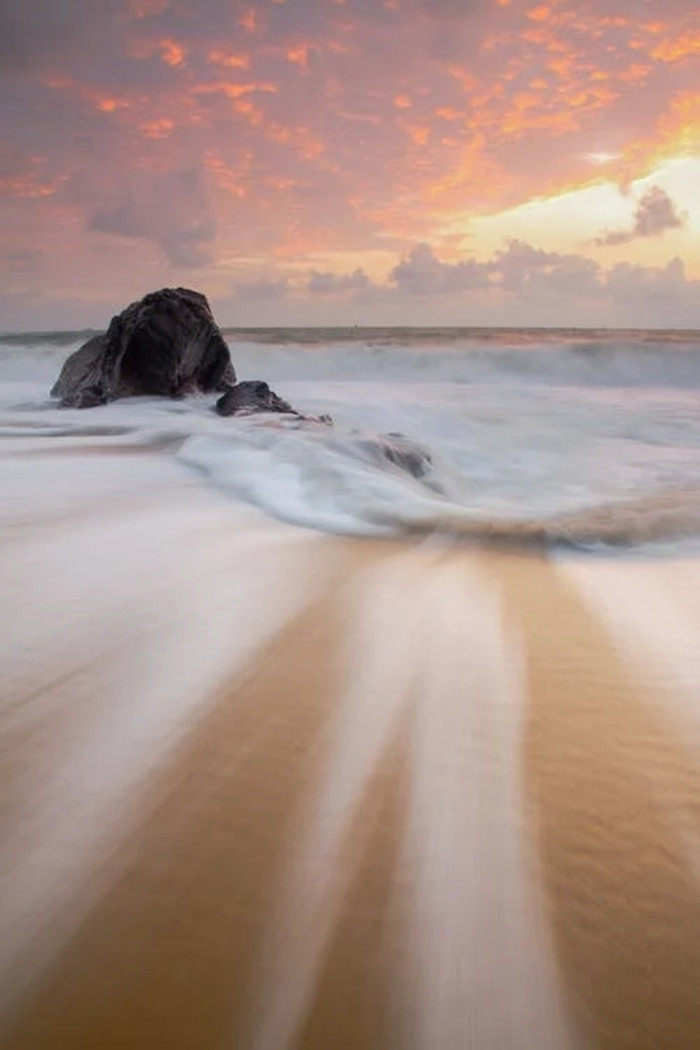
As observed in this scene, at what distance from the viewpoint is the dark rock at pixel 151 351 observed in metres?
7.55

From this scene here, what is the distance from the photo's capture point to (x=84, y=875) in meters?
1.16

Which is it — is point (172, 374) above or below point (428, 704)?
above

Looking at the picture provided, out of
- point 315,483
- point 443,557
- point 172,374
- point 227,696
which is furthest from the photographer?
point 172,374

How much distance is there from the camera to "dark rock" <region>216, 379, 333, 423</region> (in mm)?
6755

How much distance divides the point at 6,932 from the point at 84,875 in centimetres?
13

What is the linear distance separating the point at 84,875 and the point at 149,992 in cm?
25

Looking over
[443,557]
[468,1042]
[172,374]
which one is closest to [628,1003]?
[468,1042]

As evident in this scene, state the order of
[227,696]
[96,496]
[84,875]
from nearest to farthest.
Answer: [84,875]
[227,696]
[96,496]

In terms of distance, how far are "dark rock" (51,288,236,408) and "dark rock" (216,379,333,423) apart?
0.81 m

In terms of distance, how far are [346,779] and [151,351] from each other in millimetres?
6954

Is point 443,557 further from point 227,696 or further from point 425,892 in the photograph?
point 425,892

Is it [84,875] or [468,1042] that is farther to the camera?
[84,875]

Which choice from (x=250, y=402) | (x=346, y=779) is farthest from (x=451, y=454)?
(x=346, y=779)

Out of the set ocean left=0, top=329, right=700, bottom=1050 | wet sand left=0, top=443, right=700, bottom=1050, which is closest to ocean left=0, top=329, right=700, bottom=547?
ocean left=0, top=329, right=700, bottom=1050
